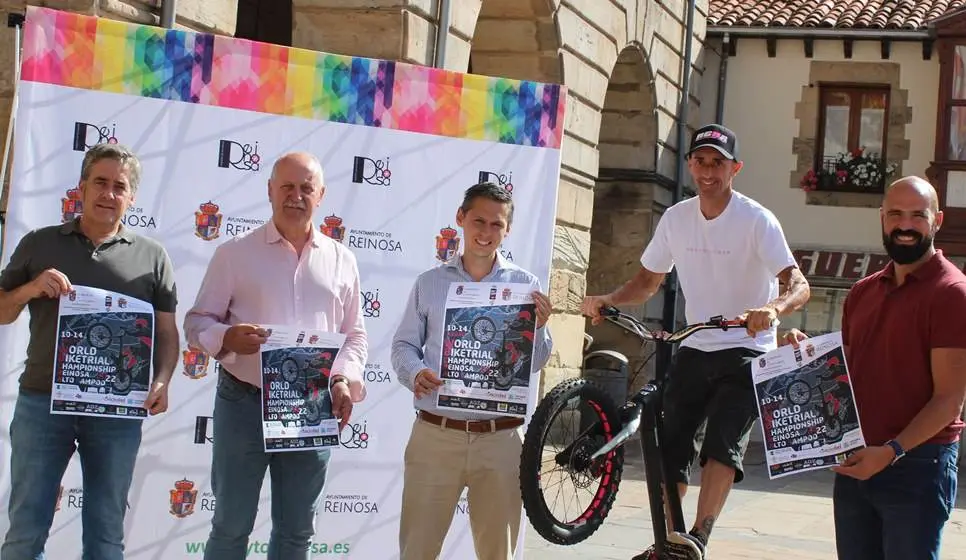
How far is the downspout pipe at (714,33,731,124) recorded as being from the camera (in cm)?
2011

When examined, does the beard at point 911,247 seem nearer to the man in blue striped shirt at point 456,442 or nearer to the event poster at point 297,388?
the man in blue striped shirt at point 456,442

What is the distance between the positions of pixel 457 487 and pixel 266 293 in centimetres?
94

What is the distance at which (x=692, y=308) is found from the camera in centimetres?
513

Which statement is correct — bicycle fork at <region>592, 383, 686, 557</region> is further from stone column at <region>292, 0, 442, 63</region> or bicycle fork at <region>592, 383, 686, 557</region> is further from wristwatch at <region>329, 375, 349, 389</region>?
stone column at <region>292, 0, 442, 63</region>

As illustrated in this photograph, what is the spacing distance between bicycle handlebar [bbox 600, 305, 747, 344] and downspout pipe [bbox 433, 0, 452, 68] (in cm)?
551

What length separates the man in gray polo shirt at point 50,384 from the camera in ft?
14.4

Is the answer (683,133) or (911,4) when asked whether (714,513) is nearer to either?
(683,133)

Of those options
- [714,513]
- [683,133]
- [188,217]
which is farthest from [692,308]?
[683,133]

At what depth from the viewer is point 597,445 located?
4.73m

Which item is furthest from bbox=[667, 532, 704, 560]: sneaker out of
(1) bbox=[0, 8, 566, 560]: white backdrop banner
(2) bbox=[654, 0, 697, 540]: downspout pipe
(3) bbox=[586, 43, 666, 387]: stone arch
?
(2) bbox=[654, 0, 697, 540]: downspout pipe

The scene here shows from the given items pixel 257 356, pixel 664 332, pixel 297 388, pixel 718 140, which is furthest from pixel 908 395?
pixel 257 356

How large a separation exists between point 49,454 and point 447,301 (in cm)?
146

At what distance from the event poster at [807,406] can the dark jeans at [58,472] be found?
7.29 feet

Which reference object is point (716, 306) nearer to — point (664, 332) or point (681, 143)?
point (664, 332)
